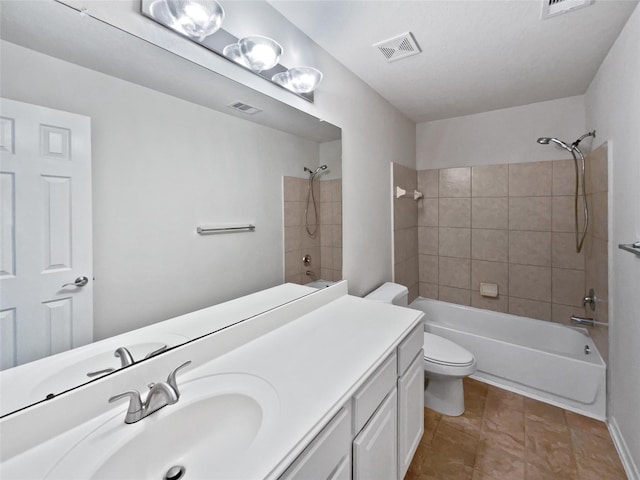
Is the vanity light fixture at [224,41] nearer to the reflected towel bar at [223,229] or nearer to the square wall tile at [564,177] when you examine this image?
the reflected towel bar at [223,229]

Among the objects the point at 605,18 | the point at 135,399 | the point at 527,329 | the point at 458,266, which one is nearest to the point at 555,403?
the point at 527,329

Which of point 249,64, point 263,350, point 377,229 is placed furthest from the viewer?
point 377,229

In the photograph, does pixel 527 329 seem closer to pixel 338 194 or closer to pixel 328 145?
pixel 338 194

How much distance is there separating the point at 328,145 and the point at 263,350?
1.19 metres

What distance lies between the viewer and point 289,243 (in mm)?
1474

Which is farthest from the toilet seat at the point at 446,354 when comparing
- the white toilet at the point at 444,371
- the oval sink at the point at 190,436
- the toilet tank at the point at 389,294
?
the oval sink at the point at 190,436

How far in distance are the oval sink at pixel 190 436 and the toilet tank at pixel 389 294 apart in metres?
1.31

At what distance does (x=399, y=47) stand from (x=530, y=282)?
2.29 metres

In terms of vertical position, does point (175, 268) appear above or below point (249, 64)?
below

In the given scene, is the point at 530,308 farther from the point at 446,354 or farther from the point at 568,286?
the point at 446,354

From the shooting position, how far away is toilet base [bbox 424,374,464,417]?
1.97 meters

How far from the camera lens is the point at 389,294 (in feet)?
7.01

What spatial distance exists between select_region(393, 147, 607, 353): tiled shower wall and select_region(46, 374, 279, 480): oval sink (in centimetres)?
198

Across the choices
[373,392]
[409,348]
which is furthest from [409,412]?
[373,392]
